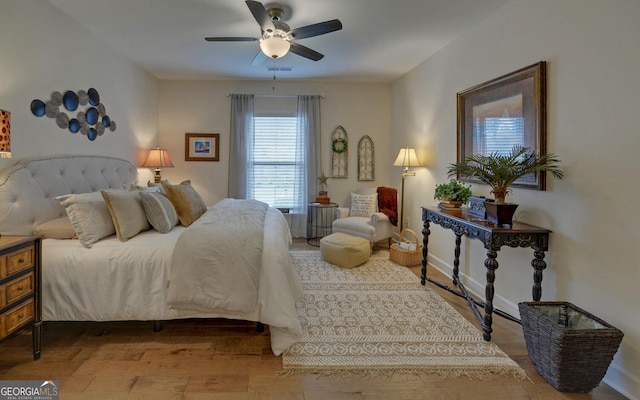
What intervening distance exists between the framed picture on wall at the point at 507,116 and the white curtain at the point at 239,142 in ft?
11.0

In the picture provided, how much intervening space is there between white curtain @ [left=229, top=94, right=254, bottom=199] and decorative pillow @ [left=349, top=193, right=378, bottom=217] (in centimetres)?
187

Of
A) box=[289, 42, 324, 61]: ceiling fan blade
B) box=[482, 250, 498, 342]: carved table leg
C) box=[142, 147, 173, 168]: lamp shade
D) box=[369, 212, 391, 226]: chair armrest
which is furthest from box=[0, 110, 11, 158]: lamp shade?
box=[369, 212, 391, 226]: chair armrest

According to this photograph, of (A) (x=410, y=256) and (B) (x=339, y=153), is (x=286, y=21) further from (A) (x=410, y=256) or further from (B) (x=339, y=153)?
(A) (x=410, y=256)

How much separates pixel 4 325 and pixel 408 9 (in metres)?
3.72

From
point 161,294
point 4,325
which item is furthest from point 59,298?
point 161,294

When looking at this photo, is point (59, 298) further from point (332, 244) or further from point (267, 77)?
point (267, 77)

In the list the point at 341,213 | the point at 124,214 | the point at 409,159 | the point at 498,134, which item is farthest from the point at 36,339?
the point at 409,159

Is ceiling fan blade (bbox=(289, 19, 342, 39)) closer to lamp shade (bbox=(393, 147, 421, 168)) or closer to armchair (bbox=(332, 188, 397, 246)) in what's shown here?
lamp shade (bbox=(393, 147, 421, 168))

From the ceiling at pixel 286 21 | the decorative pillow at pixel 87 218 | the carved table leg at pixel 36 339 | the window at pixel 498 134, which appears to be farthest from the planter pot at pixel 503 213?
the carved table leg at pixel 36 339

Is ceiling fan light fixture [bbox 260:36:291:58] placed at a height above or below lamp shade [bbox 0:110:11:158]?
above

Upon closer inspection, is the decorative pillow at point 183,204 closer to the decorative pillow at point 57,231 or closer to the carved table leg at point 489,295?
the decorative pillow at point 57,231

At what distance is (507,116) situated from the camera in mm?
2725

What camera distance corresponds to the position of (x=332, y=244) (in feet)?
13.1

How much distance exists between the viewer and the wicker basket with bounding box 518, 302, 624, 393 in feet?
5.58
